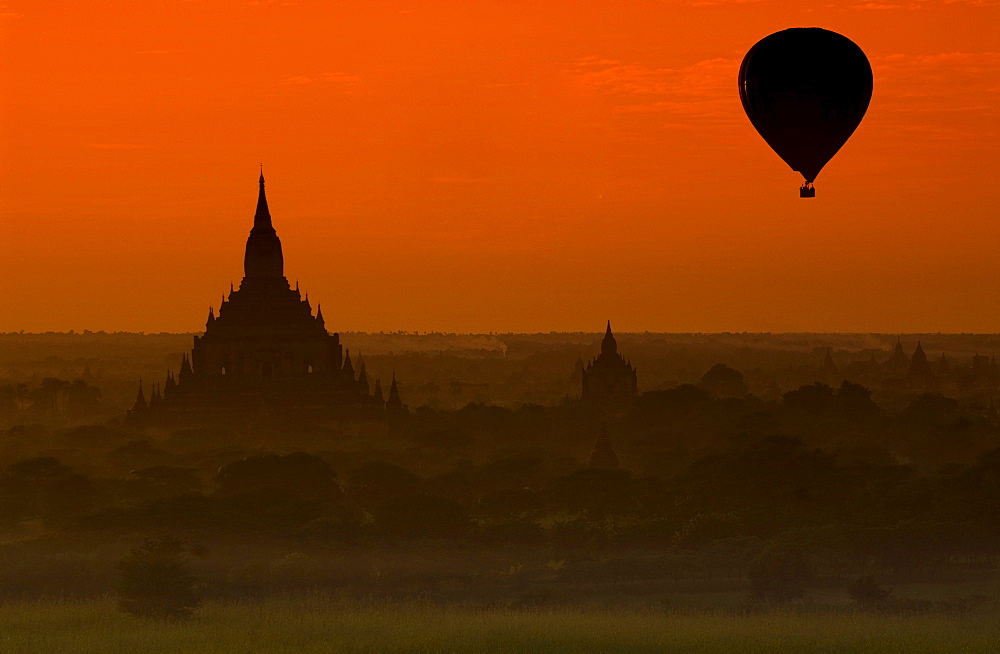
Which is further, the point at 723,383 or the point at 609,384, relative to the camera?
the point at 723,383

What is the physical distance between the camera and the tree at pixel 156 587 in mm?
63375

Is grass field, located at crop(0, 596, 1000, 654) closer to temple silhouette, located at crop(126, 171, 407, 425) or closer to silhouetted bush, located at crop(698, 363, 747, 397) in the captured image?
temple silhouette, located at crop(126, 171, 407, 425)

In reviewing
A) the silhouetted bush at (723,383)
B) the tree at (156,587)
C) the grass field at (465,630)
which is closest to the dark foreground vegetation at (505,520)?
the tree at (156,587)

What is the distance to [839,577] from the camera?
71562 mm

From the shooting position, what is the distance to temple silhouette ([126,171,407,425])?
387ft

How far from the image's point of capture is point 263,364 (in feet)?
392

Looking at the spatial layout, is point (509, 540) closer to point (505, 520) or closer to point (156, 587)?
point (505, 520)

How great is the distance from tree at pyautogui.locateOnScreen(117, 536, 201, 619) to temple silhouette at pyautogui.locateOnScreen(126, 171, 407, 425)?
170 feet

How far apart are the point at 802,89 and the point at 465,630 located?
53.9 ft

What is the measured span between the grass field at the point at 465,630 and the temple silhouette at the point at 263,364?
5392 centimetres

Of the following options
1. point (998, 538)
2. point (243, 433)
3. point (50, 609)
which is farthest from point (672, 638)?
point (243, 433)

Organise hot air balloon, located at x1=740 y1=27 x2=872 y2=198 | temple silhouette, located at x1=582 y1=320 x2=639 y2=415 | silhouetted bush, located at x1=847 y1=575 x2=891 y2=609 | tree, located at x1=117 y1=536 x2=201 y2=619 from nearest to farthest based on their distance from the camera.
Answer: hot air balloon, located at x1=740 y1=27 x2=872 y2=198
tree, located at x1=117 y1=536 x2=201 y2=619
silhouetted bush, located at x1=847 y1=575 x2=891 y2=609
temple silhouette, located at x1=582 y1=320 x2=639 y2=415

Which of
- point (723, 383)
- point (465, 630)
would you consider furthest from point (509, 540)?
point (723, 383)

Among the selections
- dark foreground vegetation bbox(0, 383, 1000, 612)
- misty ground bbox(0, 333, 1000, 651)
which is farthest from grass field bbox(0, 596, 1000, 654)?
dark foreground vegetation bbox(0, 383, 1000, 612)
